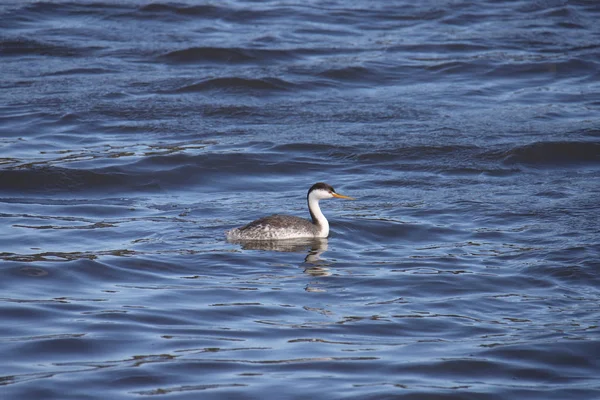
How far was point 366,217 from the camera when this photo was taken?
43.9 feet

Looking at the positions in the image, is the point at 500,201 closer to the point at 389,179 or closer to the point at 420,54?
the point at 389,179

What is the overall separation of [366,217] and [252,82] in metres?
7.91

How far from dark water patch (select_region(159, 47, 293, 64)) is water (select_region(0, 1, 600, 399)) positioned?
0.22 feet

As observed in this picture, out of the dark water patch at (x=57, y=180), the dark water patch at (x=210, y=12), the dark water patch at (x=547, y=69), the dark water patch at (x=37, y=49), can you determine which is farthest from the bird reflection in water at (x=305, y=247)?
the dark water patch at (x=210, y=12)

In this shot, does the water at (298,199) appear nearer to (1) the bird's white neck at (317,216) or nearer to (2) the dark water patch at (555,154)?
(2) the dark water patch at (555,154)

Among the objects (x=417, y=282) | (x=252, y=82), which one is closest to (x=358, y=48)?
(x=252, y=82)

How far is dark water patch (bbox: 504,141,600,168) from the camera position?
16.2m

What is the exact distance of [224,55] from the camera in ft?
75.2

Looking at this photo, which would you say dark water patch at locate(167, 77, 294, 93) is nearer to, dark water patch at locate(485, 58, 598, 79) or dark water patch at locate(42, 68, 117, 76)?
dark water patch at locate(42, 68, 117, 76)

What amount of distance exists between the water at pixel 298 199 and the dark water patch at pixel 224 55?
0.07m

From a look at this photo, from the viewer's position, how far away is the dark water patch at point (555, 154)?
639 inches

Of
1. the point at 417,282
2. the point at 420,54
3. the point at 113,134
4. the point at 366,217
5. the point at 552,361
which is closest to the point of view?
the point at 552,361

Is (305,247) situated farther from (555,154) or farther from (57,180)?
(555,154)

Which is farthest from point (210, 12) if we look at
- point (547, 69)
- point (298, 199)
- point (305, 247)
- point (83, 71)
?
point (305, 247)
